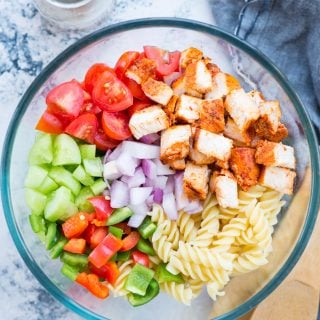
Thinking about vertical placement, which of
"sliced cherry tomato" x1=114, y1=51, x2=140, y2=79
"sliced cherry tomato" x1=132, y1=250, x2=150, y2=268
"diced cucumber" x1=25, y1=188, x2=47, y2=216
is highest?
"sliced cherry tomato" x1=114, y1=51, x2=140, y2=79

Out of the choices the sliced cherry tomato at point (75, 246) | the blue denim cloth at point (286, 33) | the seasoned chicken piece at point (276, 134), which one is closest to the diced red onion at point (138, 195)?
the sliced cherry tomato at point (75, 246)

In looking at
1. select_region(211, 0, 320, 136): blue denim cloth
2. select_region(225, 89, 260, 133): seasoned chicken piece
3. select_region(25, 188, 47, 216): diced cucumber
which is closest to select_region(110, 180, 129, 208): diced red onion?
select_region(25, 188, 47, 216): diced cucumber

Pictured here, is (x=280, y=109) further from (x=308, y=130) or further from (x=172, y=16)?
(x=172, y=16)

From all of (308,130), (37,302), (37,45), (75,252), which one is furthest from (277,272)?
(37,45)

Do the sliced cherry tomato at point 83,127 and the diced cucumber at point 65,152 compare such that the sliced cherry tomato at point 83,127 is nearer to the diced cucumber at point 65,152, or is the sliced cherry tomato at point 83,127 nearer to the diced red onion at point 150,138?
the diced cucumber at point 65,152

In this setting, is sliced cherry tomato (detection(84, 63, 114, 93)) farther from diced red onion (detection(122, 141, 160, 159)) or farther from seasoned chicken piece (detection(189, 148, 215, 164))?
seasoned chicken piece (detection(189, 148, 215, 164))

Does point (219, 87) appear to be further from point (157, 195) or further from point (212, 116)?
point (157, 195)

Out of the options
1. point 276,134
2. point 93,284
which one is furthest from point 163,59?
point 93,284

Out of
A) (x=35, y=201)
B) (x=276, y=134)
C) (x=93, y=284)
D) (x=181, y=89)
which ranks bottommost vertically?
(x=93, y=284)
